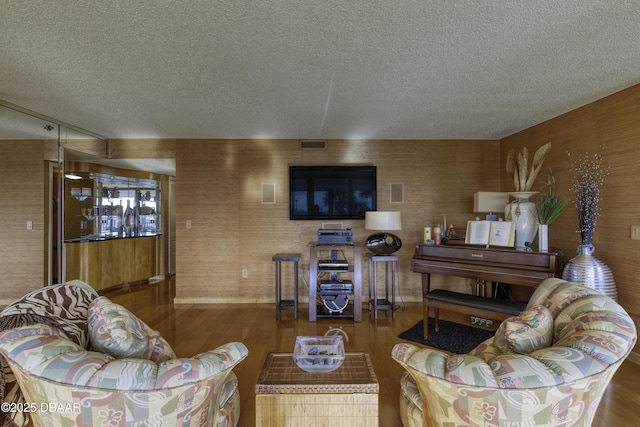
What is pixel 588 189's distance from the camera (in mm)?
2570

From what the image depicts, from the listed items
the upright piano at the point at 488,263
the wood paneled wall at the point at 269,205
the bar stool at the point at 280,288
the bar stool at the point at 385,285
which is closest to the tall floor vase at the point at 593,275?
the upright piano at the point at 488,263

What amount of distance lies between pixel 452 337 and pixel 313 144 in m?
2.99

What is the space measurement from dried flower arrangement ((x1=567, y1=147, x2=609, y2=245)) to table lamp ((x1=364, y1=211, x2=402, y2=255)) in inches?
68.4

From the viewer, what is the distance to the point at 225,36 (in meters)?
1.79

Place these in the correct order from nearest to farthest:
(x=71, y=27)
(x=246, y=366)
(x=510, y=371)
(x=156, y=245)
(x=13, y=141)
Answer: (x=510, y=371), (x=71, y=27), (x=246, y=366), (x=13, y=141), (x=156, y=245)

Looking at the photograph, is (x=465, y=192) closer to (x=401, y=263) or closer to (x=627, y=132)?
(x=401, y=263)

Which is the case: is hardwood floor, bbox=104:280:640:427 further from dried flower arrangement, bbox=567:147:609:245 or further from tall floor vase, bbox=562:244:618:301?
dried flower arrangement, bbox=567:147:609:245

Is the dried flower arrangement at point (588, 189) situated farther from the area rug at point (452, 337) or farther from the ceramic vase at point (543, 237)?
the area rug at point (452, 337)

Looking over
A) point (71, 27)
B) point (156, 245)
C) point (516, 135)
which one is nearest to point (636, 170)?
point (516, 135)

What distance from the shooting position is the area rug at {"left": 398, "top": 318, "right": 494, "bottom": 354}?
2.77 m

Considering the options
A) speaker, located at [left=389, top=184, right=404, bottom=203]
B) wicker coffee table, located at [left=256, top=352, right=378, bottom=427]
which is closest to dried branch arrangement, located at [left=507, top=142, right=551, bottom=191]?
speaker, located at [left=389, top=184, right=404, bottom=203]

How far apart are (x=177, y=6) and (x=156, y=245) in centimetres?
499

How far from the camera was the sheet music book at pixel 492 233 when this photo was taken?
294cm

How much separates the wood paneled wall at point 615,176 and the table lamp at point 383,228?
1817 millimetres
